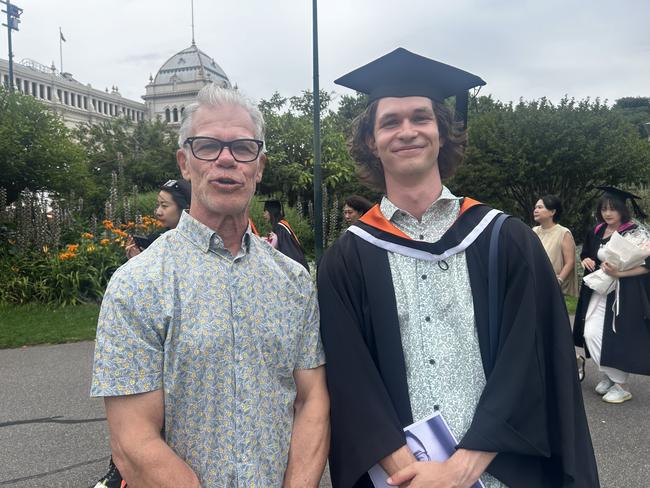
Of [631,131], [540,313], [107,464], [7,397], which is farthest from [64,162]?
[631,131]

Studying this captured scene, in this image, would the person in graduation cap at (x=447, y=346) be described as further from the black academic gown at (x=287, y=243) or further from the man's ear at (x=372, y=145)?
the black academic gown at (x=287, y=243)

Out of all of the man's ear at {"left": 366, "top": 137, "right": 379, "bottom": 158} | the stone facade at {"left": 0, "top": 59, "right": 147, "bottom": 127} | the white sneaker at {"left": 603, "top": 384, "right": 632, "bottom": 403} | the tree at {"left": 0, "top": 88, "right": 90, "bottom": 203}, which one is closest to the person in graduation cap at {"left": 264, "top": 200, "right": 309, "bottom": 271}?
the white sneaker at {"left": 603, "top": 384, "right": 632, "bottom": 403}

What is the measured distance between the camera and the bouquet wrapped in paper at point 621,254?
4.69 meters

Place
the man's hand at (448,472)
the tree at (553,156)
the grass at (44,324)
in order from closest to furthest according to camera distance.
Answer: the man's hand at (448,472) < the grass at (44,324) < the tree at (553,156)

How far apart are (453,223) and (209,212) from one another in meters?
0.81

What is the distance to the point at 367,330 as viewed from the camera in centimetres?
177

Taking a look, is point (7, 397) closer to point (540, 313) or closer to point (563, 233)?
point (540, 313)

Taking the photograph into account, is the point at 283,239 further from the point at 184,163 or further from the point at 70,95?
the point at 70,95

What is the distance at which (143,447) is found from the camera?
146cm

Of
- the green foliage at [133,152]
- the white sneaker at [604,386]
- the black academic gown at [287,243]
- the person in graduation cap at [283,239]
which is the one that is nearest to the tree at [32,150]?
the person in graduation cap at [283,239]

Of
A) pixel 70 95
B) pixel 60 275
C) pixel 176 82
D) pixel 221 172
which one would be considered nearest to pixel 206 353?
pixel 221 172

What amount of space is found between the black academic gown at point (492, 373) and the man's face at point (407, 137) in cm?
25

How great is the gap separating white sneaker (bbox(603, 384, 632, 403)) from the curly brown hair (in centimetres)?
374

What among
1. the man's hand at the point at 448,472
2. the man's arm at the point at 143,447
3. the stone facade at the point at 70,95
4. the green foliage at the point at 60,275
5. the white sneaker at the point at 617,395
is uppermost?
the stone facade at the point at 70,95
